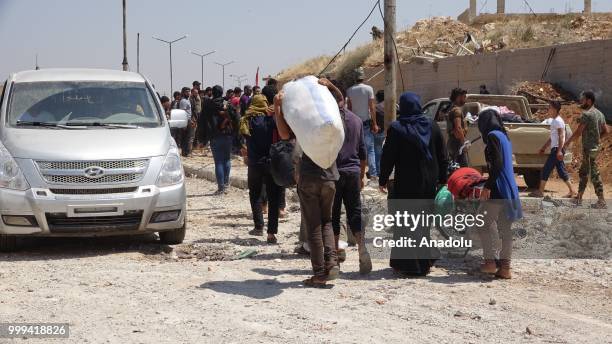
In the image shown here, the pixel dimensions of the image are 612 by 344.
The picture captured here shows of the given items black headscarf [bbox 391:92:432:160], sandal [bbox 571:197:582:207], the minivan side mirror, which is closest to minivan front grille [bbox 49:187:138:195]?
the minivan side mirror

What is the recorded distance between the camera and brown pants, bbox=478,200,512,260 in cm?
693

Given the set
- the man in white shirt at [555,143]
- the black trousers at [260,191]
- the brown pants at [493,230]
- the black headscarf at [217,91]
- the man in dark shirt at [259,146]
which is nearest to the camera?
the brown pants at [493,230]

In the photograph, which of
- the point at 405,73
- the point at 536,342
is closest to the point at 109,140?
the point at 536,342

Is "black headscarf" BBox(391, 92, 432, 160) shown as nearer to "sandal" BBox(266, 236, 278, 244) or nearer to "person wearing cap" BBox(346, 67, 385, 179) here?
"sandal" BBox(266, 236, 278, 244)

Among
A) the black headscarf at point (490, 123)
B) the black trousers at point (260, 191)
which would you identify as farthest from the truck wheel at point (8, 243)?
the black headscarf at point (490, 123)

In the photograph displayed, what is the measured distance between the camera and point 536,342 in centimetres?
507

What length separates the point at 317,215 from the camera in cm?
654

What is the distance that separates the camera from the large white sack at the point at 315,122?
632 centimetres

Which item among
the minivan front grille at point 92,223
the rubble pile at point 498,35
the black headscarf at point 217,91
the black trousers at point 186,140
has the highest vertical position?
the rubble pile at point 498,35

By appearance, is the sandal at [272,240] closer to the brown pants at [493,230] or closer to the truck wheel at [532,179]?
the brown pants at [493,230]

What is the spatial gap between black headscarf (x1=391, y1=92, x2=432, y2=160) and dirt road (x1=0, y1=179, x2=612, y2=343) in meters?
1.22

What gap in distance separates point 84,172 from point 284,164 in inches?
77.6

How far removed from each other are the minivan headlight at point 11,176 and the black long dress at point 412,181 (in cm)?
350

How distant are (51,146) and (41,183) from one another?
0.40 metres
